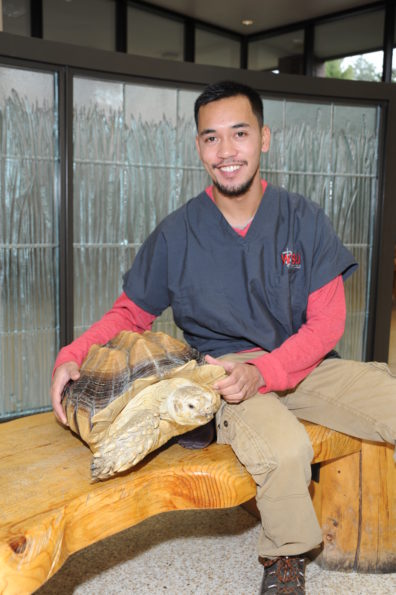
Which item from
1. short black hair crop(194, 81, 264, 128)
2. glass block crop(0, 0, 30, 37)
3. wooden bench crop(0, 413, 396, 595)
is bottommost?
wooden bench crop(0, 413, 396, 595)

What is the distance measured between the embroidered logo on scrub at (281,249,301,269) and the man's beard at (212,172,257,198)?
Answer: 0.20 meters

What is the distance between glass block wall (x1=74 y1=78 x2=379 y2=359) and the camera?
98.7 inches

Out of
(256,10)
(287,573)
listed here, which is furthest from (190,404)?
(256,10)

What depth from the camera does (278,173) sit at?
2.82 m

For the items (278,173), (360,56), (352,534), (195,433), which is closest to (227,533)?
(352,534)

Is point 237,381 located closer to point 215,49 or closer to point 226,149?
point 226,149

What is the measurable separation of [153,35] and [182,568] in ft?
18.6

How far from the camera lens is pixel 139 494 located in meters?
1.16

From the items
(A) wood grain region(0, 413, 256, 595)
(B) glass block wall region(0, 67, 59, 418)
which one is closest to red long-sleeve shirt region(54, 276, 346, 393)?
(A) wood grain region(0, 413, 256, 595)

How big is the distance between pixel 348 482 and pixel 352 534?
15 centimetres

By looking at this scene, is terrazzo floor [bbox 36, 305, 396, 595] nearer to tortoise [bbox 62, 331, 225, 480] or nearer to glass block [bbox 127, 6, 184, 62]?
tortoise [bbox 62, 331, 225, 480]

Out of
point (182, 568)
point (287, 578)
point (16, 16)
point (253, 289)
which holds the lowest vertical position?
point (182, 568)

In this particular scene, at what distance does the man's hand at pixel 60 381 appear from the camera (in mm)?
1330

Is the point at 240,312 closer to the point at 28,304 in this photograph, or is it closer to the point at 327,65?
the point at 28,304
